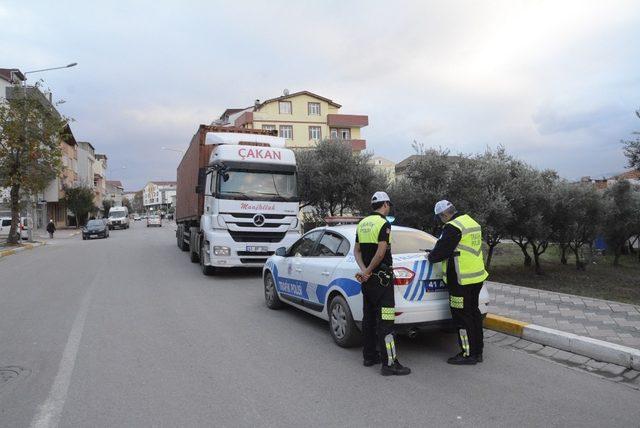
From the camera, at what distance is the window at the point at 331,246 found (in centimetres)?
624

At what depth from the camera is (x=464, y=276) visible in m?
5.15

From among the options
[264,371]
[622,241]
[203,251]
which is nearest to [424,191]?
[203,251]

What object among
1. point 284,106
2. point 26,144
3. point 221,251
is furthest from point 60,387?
point 284,106

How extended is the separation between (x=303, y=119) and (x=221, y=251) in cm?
4962

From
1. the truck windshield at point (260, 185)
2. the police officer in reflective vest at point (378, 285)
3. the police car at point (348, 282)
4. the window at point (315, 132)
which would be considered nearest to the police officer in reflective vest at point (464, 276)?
the police car at point (348, 282)

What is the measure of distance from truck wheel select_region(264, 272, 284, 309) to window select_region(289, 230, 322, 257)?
0.79 metres

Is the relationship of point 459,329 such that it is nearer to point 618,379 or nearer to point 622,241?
point 618,379

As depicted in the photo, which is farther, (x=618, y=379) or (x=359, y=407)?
(x=618, y=379)

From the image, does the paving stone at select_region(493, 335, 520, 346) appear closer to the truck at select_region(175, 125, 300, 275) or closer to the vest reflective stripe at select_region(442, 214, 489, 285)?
the vest reflective stripe at select_region(442, 214, 489, 285)

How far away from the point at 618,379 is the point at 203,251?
987 cm

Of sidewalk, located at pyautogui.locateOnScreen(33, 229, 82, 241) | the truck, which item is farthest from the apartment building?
the truck

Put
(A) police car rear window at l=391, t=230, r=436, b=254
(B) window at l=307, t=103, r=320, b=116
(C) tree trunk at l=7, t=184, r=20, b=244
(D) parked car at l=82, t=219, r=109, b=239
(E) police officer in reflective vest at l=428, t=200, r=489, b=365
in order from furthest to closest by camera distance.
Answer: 1. (B) window at l=307, t=103, r=320, b=116
2. (D) parked car at l=82, t=219, r=109, b=239
3. (C) tree trunk at l=7, t=184, r=20, b=244
4. (A) police car rear window at l=391, t=230, r=436, b=254
5. (E) police officer in reflective vest at l=428, t=200, r=489, b=365

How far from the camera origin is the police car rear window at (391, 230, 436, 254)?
19.5 feet

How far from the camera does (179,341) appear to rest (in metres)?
6.20
